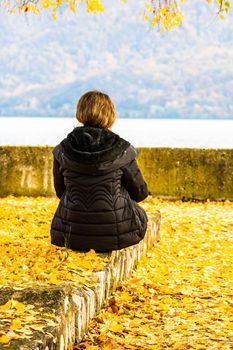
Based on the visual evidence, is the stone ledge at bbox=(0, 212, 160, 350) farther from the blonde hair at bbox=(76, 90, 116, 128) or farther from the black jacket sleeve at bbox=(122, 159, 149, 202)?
the blonde hair at bbox=(76, 90, 116, 128)

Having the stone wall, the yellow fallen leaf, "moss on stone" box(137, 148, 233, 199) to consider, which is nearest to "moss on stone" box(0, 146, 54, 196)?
the stone wall

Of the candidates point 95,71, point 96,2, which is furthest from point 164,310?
point 95,71

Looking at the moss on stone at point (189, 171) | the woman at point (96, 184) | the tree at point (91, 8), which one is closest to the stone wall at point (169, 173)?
the moss on stone at point (189, 171)

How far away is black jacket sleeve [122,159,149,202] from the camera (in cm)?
500

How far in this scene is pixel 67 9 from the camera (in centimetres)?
945

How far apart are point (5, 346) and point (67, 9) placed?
24.0ft

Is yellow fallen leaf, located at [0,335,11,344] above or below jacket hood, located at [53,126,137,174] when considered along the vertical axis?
below

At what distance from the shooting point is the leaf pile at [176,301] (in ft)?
13.9

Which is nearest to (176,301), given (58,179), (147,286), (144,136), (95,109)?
(147,286)

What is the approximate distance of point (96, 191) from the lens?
492 cm

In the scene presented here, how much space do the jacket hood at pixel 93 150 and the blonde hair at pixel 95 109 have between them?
0.07 m

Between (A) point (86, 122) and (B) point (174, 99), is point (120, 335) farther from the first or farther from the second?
(B) point (174, 99)

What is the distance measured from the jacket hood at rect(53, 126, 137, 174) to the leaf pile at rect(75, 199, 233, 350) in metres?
1.11

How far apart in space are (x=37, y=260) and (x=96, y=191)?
721 mm
